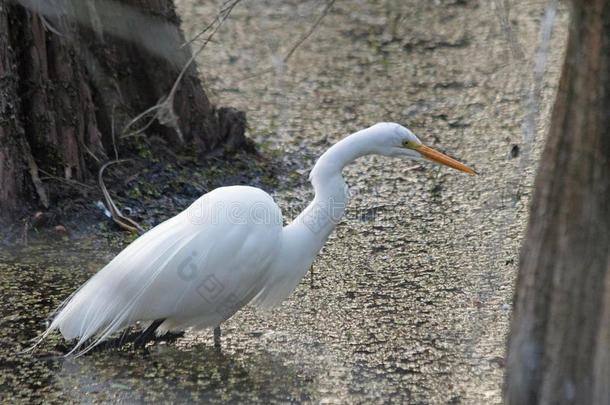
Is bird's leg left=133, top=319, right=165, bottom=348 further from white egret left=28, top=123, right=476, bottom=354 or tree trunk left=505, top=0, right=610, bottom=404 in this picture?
tree trunk left=505, top=0, right=610, bottom=404

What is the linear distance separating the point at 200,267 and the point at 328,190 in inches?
23.3

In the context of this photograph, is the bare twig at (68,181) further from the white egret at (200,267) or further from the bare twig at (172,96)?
the white egret at (200,267)

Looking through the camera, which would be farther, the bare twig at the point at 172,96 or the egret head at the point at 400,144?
the egret head at the point at 400,144

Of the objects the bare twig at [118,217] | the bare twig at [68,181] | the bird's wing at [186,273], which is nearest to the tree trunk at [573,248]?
the bird's wing at [186,273]

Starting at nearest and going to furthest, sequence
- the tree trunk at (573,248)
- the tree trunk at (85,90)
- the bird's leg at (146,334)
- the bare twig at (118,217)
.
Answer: the tree trunk at (573,248), the bird's leg at (146,334), the tree trunk at (85,90), the bare twig at (118,217)

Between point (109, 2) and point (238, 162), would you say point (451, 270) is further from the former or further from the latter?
point (109, 2)

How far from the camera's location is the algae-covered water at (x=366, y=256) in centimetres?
305

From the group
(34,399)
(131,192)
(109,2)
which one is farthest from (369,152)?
(109,2)

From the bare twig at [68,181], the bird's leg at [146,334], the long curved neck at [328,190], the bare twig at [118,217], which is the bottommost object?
the bird's leg at [146,334]

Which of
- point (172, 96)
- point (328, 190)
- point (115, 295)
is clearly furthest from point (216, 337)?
point (172, 96)

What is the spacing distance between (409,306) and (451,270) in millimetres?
476

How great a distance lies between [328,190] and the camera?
10.9 feet

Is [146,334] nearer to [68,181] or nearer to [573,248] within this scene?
[68,181]

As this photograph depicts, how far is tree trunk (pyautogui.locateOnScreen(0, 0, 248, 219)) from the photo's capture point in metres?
4.31
